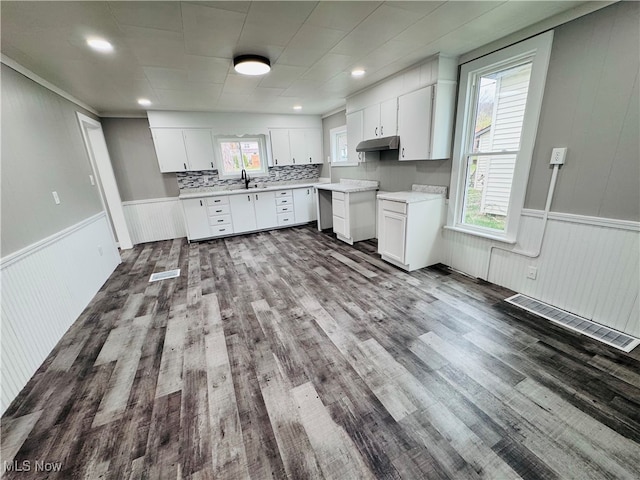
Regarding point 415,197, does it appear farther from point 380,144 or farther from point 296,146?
point 296,146

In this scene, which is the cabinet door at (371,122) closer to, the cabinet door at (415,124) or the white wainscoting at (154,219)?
the cabinet door at (415,124)

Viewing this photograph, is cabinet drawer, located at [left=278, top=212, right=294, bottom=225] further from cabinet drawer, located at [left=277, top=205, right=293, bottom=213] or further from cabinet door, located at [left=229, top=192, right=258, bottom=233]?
cabinet door, located at [left=229, top=192, right=258, bottom=233]

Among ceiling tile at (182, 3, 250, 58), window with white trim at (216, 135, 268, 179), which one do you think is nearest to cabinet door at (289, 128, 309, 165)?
window with white trim at (216, 135, 268, 179)

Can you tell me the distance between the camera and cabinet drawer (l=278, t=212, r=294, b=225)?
552 cm

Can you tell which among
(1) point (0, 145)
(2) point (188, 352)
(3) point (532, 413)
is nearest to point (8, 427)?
(2) point (188, 352)

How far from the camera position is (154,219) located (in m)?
5.09

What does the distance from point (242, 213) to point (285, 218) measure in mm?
917

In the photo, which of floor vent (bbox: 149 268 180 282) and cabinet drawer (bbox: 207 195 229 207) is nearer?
floor vent (bbox: 149 268 180 282)

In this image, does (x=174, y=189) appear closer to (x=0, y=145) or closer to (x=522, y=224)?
(x=0, y=145)

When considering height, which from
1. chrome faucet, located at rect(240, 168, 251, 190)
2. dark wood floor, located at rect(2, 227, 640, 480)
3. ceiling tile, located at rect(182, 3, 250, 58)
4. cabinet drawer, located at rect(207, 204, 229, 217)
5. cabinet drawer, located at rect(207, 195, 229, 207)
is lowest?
dark wood floor, located at rect(2, 227, 640, 480)

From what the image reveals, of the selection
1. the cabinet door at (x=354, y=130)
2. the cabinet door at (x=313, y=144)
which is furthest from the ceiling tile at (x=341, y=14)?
the cabinet door at (x=313, y=144)

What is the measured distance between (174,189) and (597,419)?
20.2 feet

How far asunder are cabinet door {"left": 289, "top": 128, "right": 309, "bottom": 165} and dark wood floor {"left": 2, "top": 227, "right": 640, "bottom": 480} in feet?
12.7

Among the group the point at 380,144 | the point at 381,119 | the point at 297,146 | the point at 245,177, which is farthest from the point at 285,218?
the point at 381,119
